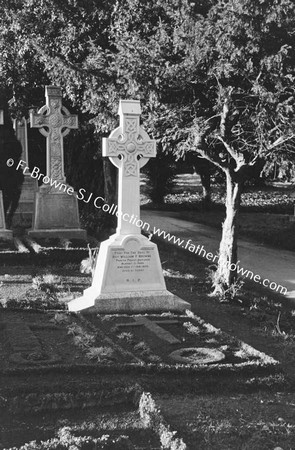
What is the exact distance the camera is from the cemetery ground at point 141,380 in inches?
176

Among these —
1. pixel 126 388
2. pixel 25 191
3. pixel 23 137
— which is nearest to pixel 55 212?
pixel 25 191

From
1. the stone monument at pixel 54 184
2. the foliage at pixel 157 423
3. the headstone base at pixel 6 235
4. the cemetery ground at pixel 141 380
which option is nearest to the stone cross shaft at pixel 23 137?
the stone monument at pixel 54 184

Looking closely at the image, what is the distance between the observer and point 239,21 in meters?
8.27

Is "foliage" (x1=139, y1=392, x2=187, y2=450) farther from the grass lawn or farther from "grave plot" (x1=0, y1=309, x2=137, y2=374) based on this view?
the grass lawn

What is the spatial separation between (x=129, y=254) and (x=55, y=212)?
7.25 m

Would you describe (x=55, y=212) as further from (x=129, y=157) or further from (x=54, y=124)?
(x=129, y=157)

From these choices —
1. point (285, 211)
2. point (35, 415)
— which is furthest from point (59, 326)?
point (285, 211)

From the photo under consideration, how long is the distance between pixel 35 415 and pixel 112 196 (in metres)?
12.1

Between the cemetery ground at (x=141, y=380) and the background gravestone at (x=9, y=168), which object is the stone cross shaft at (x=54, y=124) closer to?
the background gravestone at (x=9, y=168)

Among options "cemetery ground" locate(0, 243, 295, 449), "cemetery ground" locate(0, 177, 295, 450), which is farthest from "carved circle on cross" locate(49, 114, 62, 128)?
"cemetery ground" locate(0, 243, 295, 449)

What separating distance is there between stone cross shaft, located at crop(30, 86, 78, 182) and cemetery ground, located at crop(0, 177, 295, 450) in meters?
7.42

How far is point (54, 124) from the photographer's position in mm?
15531

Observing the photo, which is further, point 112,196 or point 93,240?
point 112,196

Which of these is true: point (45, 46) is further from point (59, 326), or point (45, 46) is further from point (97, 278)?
point (59, 326)
